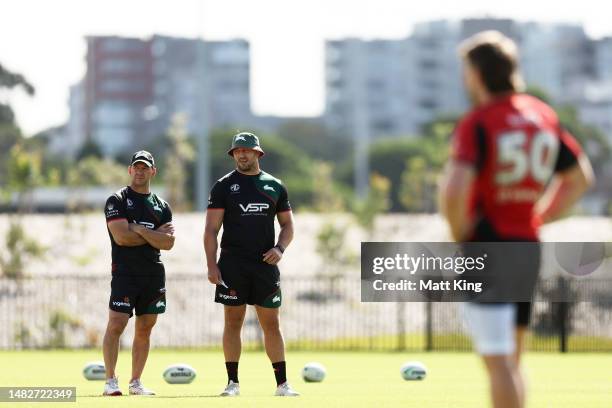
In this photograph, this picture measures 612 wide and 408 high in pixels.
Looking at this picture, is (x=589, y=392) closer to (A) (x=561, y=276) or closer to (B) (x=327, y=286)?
(A) (x=561, y=276)

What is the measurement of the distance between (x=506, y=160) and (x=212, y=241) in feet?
18.1

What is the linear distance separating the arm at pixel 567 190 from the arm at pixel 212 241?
509cm

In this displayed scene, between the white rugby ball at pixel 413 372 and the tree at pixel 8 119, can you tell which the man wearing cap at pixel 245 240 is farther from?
the tree at pixel 8 119

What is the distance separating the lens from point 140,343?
1269 cm

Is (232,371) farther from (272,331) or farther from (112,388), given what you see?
(112,388)

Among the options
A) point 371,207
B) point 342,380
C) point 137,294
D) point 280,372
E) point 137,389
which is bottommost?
point 342,380

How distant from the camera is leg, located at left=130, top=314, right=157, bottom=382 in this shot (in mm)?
12680

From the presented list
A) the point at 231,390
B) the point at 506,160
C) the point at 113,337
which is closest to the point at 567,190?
the point at 506,160

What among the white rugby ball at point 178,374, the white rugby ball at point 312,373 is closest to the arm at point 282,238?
the white rugby ball at point 178,374

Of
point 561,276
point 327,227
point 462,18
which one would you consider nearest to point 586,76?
point 462,18

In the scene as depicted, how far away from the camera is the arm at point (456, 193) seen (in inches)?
259

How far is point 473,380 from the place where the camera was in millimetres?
16641

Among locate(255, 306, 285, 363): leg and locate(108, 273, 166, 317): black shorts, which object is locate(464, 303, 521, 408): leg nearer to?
locate(255, 306, 285, 363): leg

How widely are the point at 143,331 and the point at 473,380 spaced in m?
5.23
